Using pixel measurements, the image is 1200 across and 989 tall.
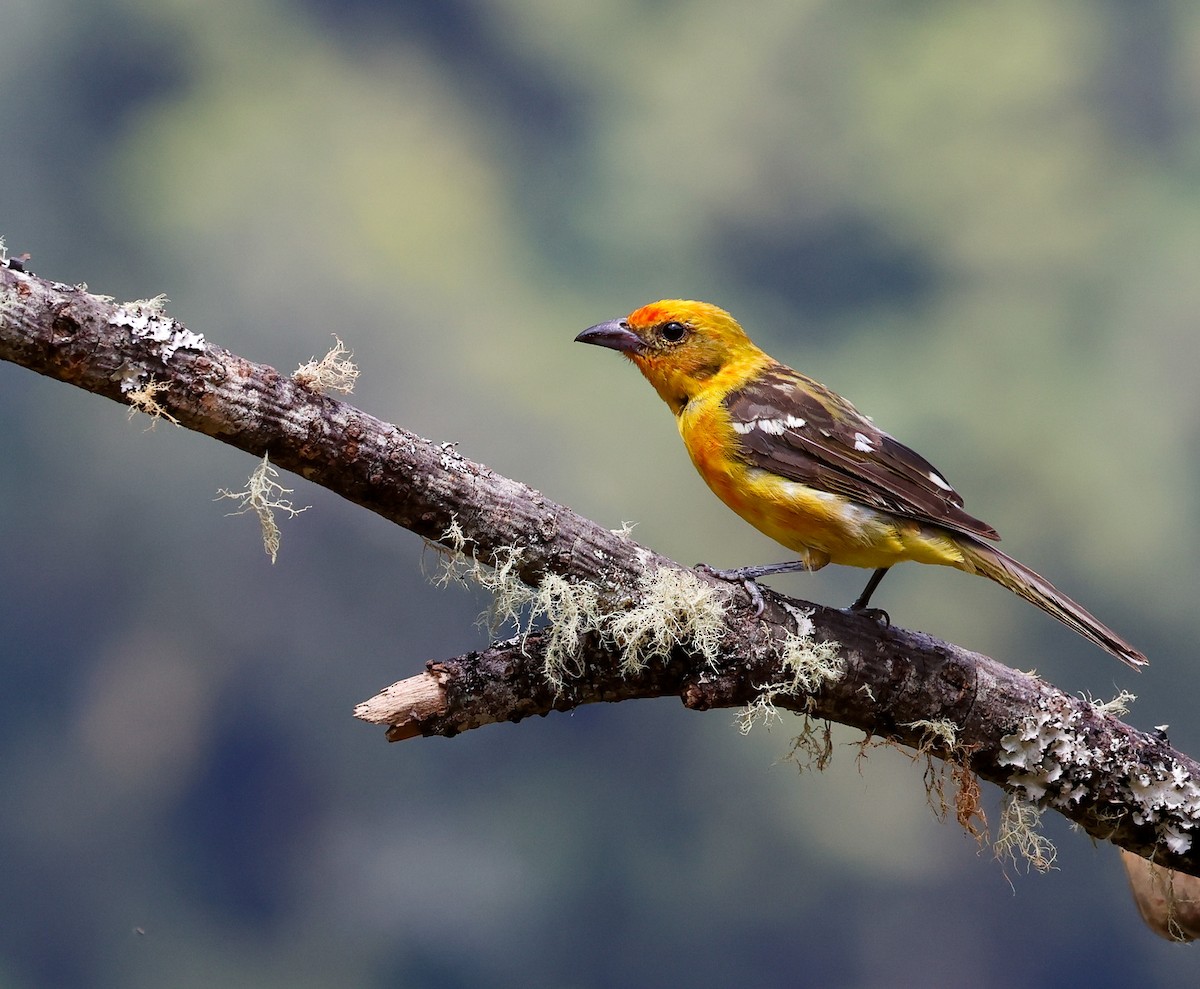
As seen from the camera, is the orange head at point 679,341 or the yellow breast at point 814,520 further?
the orange head at point 679,341

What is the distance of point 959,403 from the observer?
17.0 feet

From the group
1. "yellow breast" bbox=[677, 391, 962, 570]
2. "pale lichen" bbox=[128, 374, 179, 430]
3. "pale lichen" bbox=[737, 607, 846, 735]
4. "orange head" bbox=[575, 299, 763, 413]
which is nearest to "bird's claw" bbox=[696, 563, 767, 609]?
"pale lichen" bbox=[737, 607, 846, 735]

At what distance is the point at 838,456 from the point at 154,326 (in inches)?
72.9

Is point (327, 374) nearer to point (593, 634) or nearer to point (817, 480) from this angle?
point (593, 634)

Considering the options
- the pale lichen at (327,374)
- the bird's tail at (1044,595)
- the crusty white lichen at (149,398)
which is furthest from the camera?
the bird's tail at (1044,595)

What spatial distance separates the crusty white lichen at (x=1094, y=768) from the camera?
324 cm

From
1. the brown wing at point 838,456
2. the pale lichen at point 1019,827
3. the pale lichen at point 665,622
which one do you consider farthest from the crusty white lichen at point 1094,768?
the pale lichen at point 665,622

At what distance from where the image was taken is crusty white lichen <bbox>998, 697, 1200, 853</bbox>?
324cm

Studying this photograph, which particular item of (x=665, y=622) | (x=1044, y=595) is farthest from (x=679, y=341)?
(x=1044, y=595)

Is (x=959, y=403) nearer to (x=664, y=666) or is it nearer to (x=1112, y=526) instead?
(x=1112, y=526)

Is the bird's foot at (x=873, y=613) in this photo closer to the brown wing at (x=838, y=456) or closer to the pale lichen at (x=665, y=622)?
the brown wing at (x=838, y=456)

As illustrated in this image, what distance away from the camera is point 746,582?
3.11 metres

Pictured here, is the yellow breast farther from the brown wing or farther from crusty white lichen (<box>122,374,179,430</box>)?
crusty white lichen (<box>122,374,179,430</box>)

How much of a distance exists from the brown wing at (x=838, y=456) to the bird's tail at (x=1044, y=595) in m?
0.08
